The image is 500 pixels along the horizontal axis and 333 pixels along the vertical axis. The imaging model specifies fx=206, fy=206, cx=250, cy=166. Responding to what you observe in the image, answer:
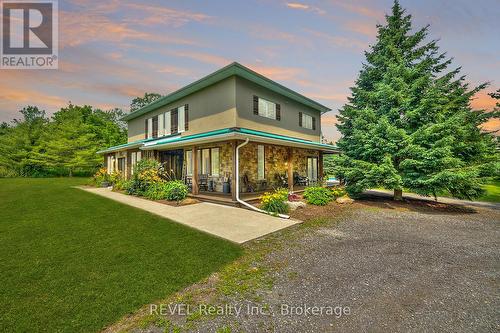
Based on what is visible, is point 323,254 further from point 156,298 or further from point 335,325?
point 156,298

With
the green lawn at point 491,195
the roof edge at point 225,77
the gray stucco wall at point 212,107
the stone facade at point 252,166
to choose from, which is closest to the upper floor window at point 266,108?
the roof edge at point 225,77

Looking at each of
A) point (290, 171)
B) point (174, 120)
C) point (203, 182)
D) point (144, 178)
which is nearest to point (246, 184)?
point (290, 171)

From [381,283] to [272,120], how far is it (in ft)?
38.5

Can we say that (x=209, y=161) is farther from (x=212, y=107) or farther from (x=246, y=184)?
(x=212, y=107)

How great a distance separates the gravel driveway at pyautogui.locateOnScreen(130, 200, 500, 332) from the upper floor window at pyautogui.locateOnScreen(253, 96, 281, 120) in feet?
27.9

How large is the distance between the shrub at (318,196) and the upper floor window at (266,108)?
5.84 metres

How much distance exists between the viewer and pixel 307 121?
17.6 metres

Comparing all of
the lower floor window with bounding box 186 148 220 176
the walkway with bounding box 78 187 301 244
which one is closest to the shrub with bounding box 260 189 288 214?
the walkway with bounding box 78 187 301 244

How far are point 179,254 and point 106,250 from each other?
1.80 m

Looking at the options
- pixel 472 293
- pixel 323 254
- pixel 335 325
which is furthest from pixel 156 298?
pixel 472 293

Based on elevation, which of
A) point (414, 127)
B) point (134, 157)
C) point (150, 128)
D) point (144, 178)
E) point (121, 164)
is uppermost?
point (150, 128)

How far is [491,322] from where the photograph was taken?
2736mm

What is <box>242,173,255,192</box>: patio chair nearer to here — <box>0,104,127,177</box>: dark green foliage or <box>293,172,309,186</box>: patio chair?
<box>293,172,309,186</box>: patio chair

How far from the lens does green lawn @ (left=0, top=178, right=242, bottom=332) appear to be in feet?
9.23
